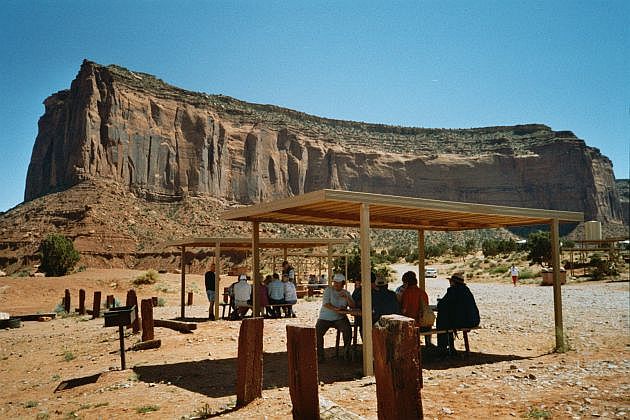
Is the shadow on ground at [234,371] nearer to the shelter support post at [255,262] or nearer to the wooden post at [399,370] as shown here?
the shelter support post at [255,262]

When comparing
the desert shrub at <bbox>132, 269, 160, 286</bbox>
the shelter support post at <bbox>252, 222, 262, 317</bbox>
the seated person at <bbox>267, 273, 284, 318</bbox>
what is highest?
the shelter support post at <bbox>252, 222, 262, 317</bbox>

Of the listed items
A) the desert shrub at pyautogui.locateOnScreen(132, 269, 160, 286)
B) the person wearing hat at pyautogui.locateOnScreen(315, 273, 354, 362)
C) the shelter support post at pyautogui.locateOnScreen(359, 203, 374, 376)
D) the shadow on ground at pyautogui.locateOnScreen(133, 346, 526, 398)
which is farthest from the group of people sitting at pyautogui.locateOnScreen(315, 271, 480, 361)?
the desert shrub at pyautogui.locateOnScreen(132, 269, 160, 286)

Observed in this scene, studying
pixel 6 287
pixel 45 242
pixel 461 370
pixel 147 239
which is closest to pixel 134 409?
pixel 461 370

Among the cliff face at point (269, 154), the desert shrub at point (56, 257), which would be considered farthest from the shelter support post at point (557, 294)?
the cliff face at point (269, 154)

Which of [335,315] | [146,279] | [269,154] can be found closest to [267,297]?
[335,315]

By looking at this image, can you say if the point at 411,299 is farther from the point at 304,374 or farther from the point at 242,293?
the point at 242,293

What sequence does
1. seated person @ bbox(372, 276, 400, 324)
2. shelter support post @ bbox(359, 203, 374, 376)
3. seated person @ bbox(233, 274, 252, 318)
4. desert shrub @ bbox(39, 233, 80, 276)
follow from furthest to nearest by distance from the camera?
desert shrub @ bbox(39, 233, 80, 276)
seated person @ bbox(233, 274, 252, 318)
seated person @ bbox(372, 276, 400, 324)
shelter support post @ bbox(359, 203, 374, 376)

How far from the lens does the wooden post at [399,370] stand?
136 inches

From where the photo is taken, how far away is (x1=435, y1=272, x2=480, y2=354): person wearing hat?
30.2 ft

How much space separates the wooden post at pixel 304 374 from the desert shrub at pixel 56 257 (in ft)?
115

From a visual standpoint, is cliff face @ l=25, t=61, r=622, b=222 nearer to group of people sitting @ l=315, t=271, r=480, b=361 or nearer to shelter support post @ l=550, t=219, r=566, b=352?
group of people sitting @ l=315, t=271, r=480, b=361

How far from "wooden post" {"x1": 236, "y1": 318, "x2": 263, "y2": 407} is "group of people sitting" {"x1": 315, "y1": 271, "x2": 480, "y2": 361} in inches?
105

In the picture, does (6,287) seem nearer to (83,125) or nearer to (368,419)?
(368,419)

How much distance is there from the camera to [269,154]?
86.4 metres
